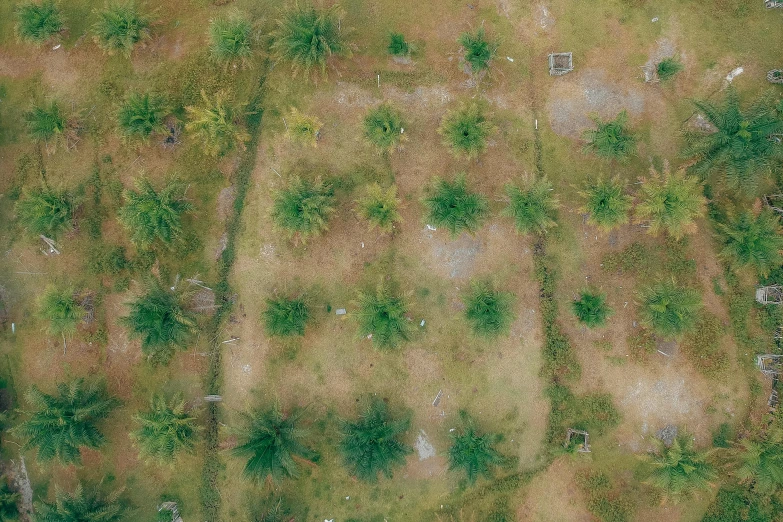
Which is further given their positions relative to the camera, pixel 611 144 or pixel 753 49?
pixel 753 49

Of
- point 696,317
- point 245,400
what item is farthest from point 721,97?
point 245,400

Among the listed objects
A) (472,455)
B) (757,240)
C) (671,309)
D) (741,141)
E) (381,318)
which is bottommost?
(472,455)

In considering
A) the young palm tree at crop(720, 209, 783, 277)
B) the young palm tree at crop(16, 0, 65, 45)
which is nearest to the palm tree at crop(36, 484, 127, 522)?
the young palm tree at crop(16, 0, 65, 45)

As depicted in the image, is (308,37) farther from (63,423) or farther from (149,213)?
(63,423)

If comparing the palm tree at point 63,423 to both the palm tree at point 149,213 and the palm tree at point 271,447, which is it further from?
the palm tree at point 149,213

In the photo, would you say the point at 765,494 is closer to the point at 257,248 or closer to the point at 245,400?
the point at 245,400

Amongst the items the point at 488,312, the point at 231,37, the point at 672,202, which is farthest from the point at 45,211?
the point at 672,202

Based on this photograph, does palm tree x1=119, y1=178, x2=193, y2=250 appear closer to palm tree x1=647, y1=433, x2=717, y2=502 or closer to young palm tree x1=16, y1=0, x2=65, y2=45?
young palm tree x1=16, y1=0, x2=65, y2=45
